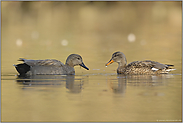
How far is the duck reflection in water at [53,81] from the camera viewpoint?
333 inches

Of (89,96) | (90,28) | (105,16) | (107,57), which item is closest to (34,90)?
(89,96)

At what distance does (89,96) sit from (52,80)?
2.29 m

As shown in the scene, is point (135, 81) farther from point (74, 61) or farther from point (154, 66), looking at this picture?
point (74, 61)

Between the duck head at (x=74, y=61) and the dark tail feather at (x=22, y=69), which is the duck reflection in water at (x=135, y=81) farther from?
the dark tail feather at (x=22, y=69)

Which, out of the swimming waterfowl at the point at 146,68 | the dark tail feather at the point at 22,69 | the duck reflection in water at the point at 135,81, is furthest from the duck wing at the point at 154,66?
the dark tail feather at the point at 22,69

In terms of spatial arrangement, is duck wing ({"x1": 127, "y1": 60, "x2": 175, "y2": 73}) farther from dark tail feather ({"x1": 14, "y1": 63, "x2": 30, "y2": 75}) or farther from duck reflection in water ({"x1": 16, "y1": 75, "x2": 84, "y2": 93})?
dark tail feather ({"x1": 14, "y1": 63, "x2": 30, "y2": 75})

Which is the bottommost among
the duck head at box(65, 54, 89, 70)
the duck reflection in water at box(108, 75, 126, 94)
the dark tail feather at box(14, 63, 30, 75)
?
the duck reflection in water at box(108, 75, 126, 94)

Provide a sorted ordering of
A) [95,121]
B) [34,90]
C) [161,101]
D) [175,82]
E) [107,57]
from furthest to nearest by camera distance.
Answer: [107,57] < [175,82] < [34,90] < [161,101] < [95,121]

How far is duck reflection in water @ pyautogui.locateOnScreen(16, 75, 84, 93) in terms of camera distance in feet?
27.8

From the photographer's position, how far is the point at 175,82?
910 cm

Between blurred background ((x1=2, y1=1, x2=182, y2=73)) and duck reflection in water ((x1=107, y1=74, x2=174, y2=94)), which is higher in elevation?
blurred background ((x1=2, y1=1, x2=182, y2=73))

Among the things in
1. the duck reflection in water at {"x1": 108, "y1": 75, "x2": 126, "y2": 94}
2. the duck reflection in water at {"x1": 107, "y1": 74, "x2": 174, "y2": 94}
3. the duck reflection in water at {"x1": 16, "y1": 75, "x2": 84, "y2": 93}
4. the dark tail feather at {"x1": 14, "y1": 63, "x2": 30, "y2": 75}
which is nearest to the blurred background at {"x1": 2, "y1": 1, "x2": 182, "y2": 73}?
the dark tail feather at {"x1": 14, "y1": 63, "x2": 30, "y2": 75}

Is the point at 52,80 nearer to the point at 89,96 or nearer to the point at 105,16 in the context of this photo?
the point at 89,96

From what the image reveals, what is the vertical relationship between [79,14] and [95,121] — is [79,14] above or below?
above
